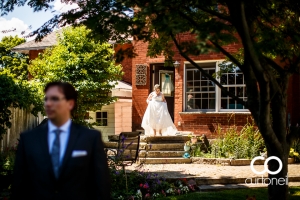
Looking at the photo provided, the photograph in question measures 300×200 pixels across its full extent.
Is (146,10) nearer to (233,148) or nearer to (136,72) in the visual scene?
(233,148)

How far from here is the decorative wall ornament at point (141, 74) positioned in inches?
721

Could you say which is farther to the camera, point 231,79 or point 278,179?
point 231,79

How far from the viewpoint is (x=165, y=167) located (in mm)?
13266

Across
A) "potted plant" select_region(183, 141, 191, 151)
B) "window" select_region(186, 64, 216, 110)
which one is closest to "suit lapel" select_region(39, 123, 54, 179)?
"potted plant" select_region(183, 141, 191, 151)

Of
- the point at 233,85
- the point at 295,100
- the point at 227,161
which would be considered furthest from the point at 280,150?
the point at 295,100

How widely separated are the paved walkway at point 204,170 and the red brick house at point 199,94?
3196 millimetres

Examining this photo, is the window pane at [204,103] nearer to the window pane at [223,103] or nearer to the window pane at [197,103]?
the window pane at [197,103]

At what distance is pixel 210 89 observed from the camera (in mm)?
17016

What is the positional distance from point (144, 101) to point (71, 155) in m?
15.1

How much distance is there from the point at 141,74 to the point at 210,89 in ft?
9.84

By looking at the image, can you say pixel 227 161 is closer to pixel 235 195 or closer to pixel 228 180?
pixel 228 180

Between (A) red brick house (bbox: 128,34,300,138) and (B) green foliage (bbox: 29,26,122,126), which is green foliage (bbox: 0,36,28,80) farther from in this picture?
(A) red brick house (bbox: 128,34,300,138)

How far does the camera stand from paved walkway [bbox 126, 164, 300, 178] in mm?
11445

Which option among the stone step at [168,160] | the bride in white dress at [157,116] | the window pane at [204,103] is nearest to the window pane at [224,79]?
the window pane at [204,103]
